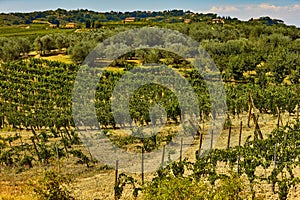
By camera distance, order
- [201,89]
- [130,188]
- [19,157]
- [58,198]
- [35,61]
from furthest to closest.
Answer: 1. [35,61]
2. [201,89]
3. [19,157]
4. [130,188]
5. [58,198]

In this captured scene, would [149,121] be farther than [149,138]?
Yes

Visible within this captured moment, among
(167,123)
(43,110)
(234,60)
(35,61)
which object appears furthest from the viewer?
(35,61)

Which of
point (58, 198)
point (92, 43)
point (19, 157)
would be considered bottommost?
point (19, 157)

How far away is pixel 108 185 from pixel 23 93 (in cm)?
2329

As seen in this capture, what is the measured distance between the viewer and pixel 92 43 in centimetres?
5688

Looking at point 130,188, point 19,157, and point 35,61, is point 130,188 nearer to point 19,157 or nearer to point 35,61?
point 19,157

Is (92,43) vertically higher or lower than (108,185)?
higher

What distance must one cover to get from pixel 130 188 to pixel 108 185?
1124 millimetres

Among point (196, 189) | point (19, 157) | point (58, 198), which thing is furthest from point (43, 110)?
point (196, 189)

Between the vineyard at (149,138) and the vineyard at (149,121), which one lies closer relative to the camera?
the vineyard at (149,138)

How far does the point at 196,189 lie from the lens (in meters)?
9.80

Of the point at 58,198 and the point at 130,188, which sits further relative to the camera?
the point at 130,188

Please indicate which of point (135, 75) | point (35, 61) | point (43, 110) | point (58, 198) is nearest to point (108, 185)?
point (58, 198)

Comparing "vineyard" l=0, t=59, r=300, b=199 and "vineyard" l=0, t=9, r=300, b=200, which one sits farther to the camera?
"vineyard" l=0, t=9, r=300, b=200
